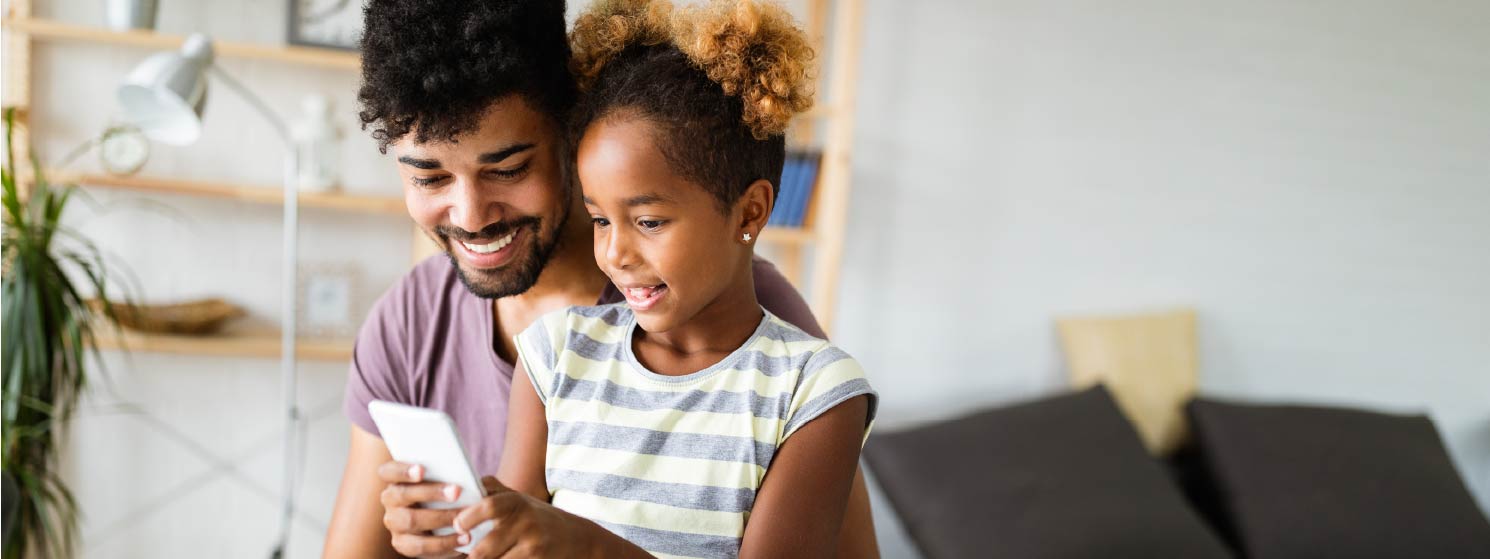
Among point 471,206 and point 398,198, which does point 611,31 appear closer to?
point 471,206

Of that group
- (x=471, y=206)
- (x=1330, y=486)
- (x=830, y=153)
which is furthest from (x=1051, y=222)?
(x=471, y=206)

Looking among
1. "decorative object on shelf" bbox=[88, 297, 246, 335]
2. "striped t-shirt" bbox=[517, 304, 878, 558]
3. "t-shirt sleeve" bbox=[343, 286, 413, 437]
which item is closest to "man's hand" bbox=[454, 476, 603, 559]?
"striped t-shirt" bbox=[517, 304, 878, 558]

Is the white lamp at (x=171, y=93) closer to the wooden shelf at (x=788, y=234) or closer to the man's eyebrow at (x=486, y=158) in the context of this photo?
the man's eyebrow at (x=486, y=158)

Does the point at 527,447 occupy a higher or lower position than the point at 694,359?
lower

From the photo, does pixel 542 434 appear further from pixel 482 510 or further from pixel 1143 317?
pixel 1143 317

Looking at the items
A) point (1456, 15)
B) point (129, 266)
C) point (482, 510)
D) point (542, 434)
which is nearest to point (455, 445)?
point (482, 510)

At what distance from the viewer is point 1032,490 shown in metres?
2.71

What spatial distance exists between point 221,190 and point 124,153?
26cm

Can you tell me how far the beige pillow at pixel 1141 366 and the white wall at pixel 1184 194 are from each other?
4.9 inches

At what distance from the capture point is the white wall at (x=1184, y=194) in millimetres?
3164

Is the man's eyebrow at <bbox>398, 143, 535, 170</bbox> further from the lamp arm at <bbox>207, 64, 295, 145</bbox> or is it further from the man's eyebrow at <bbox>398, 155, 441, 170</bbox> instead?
the lamp arm at <bbox>207, 64, 295, 145</bbox>

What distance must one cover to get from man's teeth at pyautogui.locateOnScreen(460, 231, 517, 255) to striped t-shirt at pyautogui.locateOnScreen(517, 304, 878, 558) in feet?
0.55

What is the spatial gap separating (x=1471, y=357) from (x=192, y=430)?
14.0ft

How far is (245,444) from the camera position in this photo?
9.46 feet
